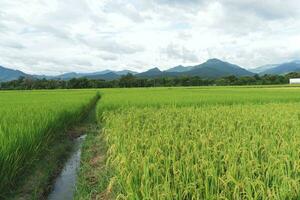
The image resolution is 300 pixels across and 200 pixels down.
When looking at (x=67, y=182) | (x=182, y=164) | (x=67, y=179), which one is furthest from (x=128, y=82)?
(x=182, y=164)

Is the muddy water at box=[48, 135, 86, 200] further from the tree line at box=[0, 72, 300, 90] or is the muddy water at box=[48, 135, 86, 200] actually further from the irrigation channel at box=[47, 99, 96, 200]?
the tree line at box=[0, 72, 300, 90]

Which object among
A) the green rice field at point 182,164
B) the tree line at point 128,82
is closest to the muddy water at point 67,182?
the green rice field at point 182,164

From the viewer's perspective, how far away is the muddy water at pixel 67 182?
16.5ft

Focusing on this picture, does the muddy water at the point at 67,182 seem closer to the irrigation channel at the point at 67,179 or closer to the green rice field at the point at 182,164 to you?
the irrigation channel at the point at 67,179

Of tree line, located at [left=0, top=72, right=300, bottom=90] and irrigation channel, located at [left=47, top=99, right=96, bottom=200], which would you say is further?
tree line, located at [left=0, top=72, right=300, bottom=90]

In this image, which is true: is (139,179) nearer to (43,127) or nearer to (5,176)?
(5,176)

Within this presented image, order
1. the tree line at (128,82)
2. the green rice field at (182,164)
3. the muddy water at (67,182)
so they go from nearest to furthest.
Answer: the green rice field at (182,164) → the muddy water at (67,182) → the tree line at (128,82)

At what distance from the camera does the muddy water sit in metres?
5.04

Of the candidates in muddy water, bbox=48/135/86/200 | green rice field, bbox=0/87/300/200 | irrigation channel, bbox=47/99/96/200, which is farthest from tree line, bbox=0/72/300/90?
green rice field, bbox=0/87/300/200

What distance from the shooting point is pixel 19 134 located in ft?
16.7

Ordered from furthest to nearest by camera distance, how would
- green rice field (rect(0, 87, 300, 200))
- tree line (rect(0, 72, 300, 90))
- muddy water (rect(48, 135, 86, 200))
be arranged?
tree line (rect(0, 72, 300, 90)) → muddy water (rect(48, 135, 86, 200)) → green rice field (rect(0, 87, 300, 200))

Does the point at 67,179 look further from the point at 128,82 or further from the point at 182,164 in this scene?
the point at 128,82

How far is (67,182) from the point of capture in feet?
18.7

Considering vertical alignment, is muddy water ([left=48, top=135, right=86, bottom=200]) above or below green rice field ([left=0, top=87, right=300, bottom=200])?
below
